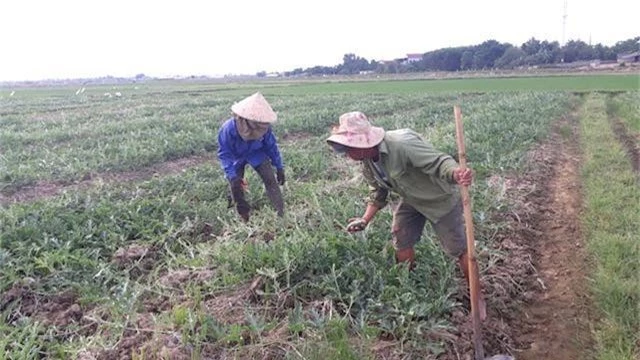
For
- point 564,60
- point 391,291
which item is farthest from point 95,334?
point 564,60

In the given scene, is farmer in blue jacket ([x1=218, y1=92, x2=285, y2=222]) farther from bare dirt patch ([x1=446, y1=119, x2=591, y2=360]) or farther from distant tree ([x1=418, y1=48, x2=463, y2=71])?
distant tree ([x1=418, y1=48, x2=463, y2=71])

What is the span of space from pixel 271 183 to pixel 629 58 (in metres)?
63.1

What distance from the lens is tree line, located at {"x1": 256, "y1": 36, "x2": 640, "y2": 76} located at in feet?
202

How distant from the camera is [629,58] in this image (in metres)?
56.9

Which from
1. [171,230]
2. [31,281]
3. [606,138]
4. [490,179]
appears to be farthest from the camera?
[606,138]

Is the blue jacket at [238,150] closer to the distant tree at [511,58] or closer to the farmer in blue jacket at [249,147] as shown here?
the farmer in blue jacket at [249,147]

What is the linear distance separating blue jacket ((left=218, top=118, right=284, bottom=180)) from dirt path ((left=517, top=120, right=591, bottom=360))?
9.29ft

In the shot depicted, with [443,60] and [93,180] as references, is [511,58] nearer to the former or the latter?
[443,60]

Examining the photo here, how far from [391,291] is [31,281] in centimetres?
293

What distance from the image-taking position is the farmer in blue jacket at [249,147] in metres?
4.88

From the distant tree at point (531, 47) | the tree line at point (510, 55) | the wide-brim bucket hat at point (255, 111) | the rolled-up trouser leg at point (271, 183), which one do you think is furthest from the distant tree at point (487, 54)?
the wide-brim bucket hat at point (255, 111)

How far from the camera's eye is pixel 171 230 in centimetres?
523

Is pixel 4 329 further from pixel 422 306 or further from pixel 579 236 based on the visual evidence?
pixel 579 236

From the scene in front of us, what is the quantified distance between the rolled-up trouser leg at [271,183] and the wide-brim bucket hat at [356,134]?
2351mm
